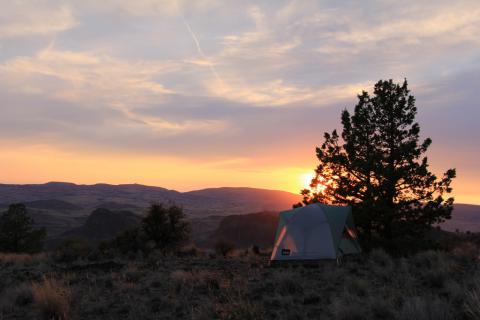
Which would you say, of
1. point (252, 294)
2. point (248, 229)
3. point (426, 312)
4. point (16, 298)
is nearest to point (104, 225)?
point (248, 229)

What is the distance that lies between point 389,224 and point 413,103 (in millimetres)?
6221

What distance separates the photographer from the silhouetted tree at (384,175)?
21094 mm

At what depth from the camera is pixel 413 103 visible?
2170 cm

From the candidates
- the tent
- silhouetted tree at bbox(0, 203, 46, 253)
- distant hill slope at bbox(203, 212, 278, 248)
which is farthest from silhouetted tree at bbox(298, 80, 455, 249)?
distant hill slope at bbox(203, 212, 278, 248)

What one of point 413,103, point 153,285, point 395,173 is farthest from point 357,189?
point 153,285

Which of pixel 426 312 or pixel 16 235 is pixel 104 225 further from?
pixel 426 312

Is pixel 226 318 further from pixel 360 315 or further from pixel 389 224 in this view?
pixel 389 224

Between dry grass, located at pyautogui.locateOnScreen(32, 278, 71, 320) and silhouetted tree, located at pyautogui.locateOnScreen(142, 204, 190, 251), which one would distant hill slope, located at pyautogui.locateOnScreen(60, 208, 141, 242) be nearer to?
silhouetted tree, located at pyautogui.locateOnScreen(142, 204, 190, 251)

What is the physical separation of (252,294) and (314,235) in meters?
8.50

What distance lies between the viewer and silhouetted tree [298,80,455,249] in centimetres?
2109

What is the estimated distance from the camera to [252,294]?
36.4ft

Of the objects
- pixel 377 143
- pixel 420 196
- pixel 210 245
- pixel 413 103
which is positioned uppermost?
pixel 413 103

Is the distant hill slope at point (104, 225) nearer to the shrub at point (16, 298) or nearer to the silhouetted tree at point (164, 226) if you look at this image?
the silhouetted tree at point (164, 226)

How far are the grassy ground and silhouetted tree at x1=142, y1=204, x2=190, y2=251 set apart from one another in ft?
42.9
